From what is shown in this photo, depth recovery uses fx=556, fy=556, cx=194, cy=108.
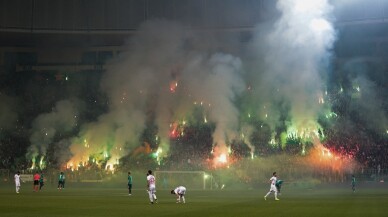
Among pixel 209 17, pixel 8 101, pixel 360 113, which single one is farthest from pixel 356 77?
pixel 8 101

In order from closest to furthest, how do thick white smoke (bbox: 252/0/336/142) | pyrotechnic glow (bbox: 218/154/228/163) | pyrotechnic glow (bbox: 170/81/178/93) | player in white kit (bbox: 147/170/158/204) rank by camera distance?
player in white kit (bbox: 147/170/158/204), pyrotechnic glow (bbox: 218/154/228/163), thick white smoke (bbox: 252/0/336/142), pyrotechnic glow (bbox: 170/81/178/93)

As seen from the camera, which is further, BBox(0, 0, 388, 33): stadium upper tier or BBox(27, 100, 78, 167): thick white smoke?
BBox(0, 0, 388, 33): stadium upper tier

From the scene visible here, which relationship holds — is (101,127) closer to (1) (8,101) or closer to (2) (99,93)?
(2) (99,93)

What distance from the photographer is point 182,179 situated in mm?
50250

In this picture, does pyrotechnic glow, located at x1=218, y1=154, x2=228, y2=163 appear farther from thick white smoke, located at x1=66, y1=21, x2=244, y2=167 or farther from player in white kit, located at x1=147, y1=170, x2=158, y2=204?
player in white kit, located at x1=147, y1=170, x2=158, y2=204

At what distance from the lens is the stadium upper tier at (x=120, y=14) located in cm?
7175

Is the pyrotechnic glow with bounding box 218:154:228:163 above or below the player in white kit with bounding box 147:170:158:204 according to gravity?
above

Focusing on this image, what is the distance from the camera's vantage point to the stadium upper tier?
71750 millimetres

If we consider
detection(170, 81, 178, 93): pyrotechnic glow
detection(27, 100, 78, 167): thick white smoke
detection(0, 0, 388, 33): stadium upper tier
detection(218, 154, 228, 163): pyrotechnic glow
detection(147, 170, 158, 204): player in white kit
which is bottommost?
detection(147, 170, 158, 204): player in white kit

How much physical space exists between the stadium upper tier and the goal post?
26.8 meters

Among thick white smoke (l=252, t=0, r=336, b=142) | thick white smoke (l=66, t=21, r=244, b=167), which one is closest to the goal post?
thick white smoke (l=66, t=21, r=244, b=167)

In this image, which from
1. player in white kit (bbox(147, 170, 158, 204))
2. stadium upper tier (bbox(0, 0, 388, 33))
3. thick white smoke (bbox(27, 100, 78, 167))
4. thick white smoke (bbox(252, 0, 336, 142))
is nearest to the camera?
player in white kit (bbox(147, 170, 158, 204))

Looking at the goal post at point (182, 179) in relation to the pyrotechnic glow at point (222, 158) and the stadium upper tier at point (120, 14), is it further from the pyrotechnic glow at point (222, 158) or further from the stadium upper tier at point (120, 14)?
the stadium upper tier at point (120, 14)

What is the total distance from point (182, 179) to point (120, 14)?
3233 cm
